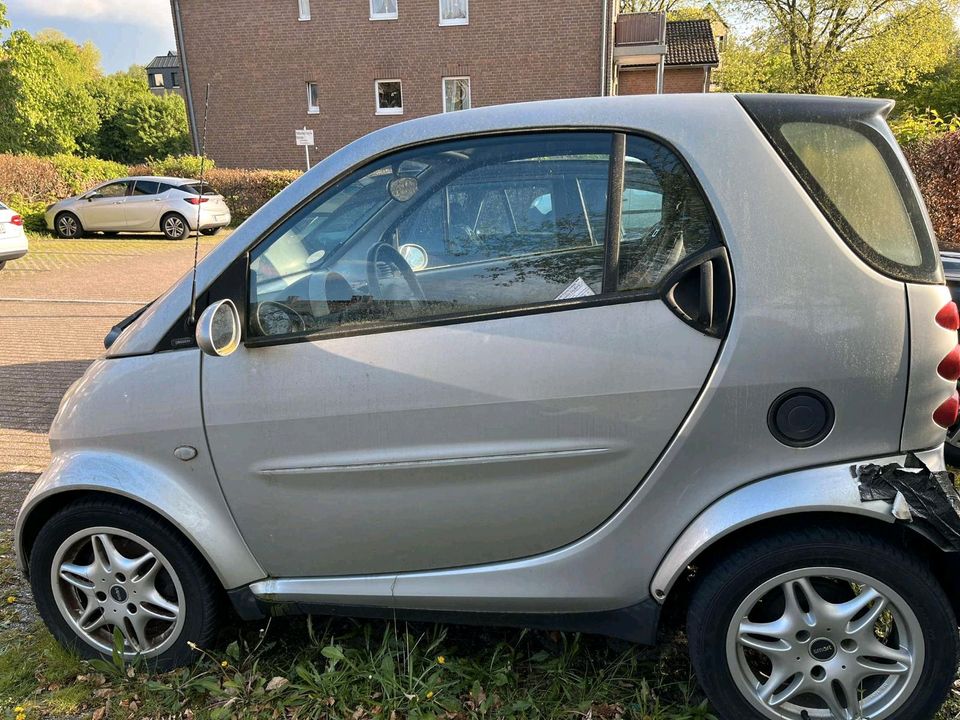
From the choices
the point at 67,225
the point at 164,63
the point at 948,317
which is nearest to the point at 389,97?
the point at 67,225

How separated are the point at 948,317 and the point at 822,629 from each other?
3.01ft

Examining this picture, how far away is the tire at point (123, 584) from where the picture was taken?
247cm

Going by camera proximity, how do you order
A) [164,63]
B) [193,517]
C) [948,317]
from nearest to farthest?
[948,317], [193,517], [164,63]

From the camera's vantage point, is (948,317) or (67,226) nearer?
(948,317)

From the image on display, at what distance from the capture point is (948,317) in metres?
2.01

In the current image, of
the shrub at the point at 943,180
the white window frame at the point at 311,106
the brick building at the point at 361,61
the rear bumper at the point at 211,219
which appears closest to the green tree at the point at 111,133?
the brick building at the point at 361,61

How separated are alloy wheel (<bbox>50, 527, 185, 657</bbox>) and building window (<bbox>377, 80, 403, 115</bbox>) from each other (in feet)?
82.0

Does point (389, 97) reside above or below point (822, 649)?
above

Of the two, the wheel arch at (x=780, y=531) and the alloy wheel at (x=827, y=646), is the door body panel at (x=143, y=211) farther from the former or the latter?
the alloy wheel at (x=827, y=646)

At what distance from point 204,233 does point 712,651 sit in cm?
1778

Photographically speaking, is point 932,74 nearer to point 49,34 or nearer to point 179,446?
point 179,446

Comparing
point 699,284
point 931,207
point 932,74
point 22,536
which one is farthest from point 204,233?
point 932,74

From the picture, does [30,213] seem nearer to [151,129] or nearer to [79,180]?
[79,180]

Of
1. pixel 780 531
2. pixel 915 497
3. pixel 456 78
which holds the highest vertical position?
pixel 456 78
